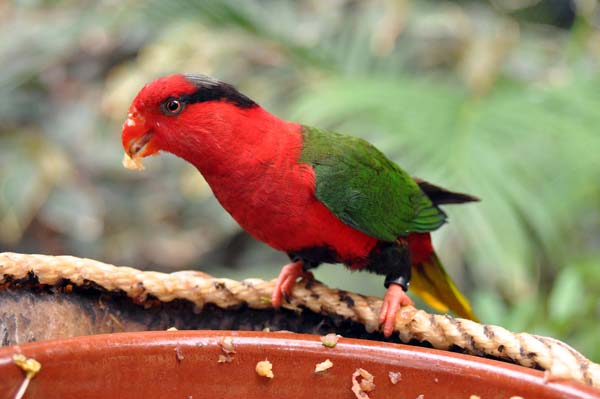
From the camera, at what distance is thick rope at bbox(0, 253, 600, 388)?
0.85 meters

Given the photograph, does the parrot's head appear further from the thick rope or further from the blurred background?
the blurred background

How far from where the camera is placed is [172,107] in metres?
1.13

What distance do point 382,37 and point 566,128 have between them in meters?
0.79

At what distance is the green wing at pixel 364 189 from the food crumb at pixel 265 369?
0.37m

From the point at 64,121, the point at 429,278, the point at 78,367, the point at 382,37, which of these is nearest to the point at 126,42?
the point at 64,121

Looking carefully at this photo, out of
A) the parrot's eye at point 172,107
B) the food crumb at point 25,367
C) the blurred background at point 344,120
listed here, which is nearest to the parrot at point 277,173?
the parrot's eye at point 172,107

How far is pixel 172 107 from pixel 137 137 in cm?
8

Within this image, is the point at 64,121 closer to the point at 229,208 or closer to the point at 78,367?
the point at 229,208

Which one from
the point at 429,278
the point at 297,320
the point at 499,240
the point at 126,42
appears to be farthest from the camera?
the point at 126,42

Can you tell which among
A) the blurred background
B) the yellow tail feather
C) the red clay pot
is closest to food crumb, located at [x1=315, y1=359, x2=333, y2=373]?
the red clay pot

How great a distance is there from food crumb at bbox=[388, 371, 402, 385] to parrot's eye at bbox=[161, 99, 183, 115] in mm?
542

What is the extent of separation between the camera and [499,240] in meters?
1.93

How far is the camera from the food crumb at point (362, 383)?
84cm

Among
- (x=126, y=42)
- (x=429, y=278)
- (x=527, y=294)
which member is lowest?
(x=527, y=294)
